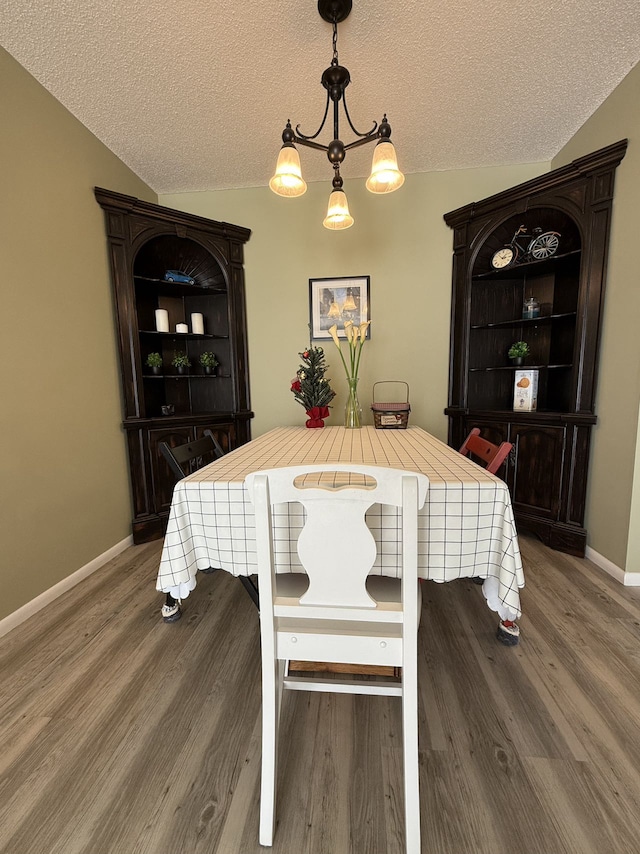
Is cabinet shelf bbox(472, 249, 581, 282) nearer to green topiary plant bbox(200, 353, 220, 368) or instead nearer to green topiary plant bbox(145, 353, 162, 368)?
green topiary plant bbox(200, 353, 220, 368)

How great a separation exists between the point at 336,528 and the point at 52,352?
197 cm

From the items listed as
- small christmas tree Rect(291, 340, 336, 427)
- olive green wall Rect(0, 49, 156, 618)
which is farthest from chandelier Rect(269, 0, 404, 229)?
olive green wall Rect(0, 49, 156, 618)

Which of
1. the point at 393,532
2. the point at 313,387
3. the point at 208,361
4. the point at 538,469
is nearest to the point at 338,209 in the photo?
the point at 313,387

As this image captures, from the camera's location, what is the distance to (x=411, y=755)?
83 centimetres

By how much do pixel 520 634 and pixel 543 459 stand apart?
123 cm

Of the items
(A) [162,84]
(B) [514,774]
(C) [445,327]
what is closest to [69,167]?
(A) [162,84]

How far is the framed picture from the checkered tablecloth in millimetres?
1862

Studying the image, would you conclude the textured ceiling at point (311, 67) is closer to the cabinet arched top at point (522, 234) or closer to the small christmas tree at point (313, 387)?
the cabinet arched top at point (522, 234)

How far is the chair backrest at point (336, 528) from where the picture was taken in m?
0.79

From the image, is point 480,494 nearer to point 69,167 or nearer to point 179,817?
point 179,817

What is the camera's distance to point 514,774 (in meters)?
1.00

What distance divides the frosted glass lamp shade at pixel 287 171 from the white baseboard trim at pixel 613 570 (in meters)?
2.59

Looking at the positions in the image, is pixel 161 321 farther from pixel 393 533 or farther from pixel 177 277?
pixel 393 533

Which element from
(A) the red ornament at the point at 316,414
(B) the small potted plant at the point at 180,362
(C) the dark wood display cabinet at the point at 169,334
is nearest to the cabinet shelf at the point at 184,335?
(C) the dark wood display cabinet at the point at 169,334
